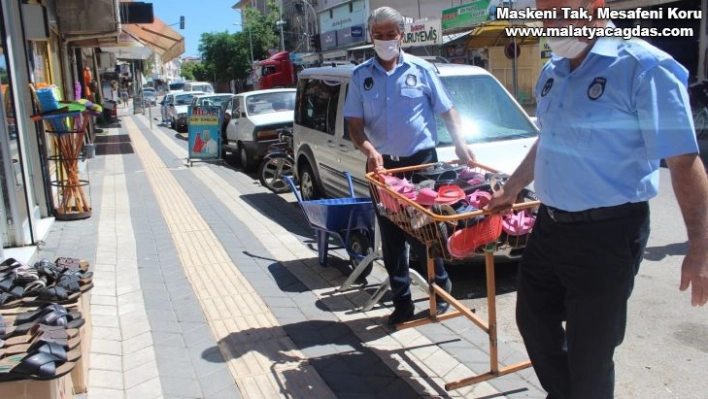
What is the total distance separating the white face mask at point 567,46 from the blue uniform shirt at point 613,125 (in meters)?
0.05

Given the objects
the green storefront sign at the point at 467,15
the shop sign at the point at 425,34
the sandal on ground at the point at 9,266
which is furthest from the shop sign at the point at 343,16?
the sandal on ground at the point at 9,266

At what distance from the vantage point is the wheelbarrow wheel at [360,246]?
5.31 metres

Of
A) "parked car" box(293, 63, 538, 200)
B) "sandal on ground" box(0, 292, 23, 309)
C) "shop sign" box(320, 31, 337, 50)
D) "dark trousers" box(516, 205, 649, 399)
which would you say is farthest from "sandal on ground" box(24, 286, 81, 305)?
"shop sign" box(320, 31, 337, 50)

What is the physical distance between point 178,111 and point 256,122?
585 inches

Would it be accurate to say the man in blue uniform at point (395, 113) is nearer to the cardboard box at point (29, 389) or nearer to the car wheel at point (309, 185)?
the cardboard box at point (29, 389)

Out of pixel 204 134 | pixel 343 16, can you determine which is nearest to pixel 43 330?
pixel 204 134

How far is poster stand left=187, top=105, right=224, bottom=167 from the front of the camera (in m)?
13.8

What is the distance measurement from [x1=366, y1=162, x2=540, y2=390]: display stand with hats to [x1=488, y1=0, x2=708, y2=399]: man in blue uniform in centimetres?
39

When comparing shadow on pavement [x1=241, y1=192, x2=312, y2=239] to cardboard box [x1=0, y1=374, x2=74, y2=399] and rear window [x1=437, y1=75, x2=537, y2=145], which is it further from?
cardboard box [x1=0, y1=374, x2=74, y2=399]

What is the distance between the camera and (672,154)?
2.14 meters

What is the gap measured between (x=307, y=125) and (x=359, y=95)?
4.21 metres

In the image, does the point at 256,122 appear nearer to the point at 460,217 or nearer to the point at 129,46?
the point at 129,46

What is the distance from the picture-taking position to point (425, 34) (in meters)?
24.5

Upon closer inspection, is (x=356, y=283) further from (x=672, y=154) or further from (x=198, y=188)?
(x=198, y=188)
